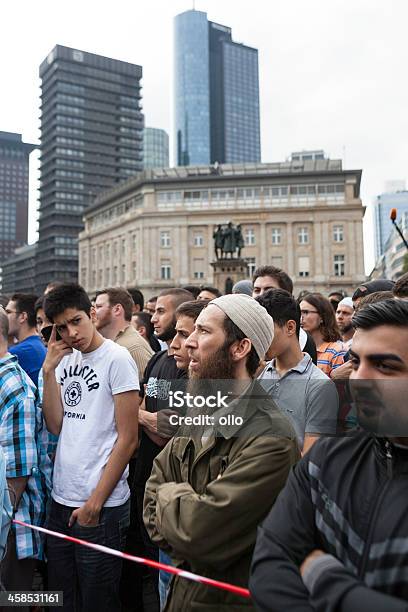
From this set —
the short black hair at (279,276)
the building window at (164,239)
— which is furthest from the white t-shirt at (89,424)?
the building window at (164,239)

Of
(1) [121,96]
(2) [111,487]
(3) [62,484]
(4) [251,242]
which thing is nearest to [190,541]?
(2) [111,487]

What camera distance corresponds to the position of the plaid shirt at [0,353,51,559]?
10.8 ft

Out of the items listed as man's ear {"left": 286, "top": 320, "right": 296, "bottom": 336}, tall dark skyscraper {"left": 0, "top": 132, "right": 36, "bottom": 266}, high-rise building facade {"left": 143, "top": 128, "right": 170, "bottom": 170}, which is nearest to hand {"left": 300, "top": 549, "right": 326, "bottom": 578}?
man's ear {"left": 286, "top": 320, "right": 296, "bottom": 336}

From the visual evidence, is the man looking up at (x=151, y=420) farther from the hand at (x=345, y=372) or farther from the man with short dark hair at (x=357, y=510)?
the man with short dark hair at (x=357, y=510)

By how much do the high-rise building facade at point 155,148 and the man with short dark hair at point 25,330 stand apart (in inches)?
6530

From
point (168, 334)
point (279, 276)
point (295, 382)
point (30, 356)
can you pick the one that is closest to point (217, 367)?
point (295, 382)

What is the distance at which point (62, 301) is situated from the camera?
144 inches

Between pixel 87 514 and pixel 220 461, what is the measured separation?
1.45 meters

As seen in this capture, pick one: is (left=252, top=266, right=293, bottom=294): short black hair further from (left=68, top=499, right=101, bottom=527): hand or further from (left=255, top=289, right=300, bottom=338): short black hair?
(left=68, top=499, right=101, bottom=527): hand

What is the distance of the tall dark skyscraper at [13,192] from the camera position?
14312cm

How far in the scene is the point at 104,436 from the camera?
11.0 ft

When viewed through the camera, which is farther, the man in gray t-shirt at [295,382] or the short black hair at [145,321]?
the short black hair at [145,321]

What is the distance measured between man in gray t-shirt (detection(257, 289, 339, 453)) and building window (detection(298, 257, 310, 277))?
209 feet

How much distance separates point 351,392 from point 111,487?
7.00 feet
